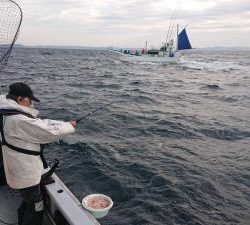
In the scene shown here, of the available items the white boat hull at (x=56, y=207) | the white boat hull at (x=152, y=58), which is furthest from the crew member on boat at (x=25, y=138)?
the white boat hull at (x=152, y=58)

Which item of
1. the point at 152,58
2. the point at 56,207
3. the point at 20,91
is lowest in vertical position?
the point at 152,58

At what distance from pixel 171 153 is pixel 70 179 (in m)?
3.57

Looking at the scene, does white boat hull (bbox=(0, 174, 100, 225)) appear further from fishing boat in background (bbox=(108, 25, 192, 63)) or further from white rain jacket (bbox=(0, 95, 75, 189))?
fishing boat in background (bbox=(108, 25, 192, 63))

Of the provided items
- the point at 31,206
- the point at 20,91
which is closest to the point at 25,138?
the point at 20,91

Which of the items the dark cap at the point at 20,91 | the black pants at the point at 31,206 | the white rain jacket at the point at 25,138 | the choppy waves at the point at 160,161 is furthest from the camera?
the choppy waves at the point at 160,161

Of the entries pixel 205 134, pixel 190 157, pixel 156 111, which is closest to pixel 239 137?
pixel 205 134

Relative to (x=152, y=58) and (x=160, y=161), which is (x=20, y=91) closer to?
(x=160, y=161)

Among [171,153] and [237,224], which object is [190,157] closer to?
[171,153]

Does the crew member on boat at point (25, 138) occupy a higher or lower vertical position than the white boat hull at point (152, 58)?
higher

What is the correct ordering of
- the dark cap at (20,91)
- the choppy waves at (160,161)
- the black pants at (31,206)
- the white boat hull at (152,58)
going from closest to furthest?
the dark cap at (20,91) < the black pants at (31,206) < the choppy waves at (160,161) < the white boat hull at (152,58)

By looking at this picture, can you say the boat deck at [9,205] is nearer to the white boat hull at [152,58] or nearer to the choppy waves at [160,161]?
the choppy waves at [160,161]

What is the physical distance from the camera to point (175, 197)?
7914 millimetres

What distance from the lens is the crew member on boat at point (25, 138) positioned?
12.7 ft

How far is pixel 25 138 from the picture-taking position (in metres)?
3.93
